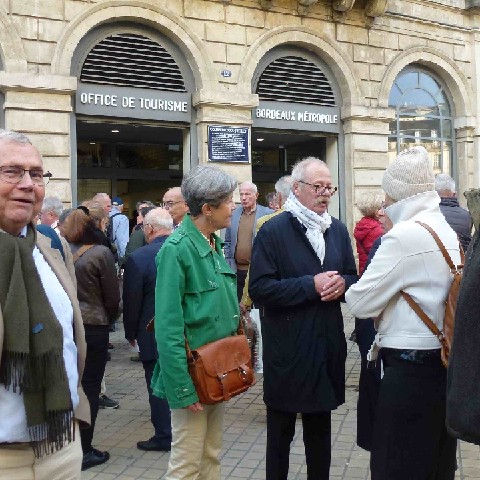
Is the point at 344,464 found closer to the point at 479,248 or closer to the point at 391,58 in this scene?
the point at 479,248

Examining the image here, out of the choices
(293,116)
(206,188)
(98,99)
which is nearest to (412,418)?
(206,188)

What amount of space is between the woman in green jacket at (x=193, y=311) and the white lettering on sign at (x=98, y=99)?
8146mm

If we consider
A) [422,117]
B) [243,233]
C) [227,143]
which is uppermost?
[422,117]

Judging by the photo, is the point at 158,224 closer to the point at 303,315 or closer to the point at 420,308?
the point at 303,315

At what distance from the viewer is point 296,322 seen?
12.0 ft

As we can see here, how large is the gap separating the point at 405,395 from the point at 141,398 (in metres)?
4.21

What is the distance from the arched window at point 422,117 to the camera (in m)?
14.7

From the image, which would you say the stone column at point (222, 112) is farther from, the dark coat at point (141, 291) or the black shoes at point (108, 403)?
the dark coat at point (141, 291)

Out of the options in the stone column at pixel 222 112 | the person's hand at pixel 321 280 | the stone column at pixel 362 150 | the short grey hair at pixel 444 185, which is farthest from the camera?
the stone column at pixel 362 150

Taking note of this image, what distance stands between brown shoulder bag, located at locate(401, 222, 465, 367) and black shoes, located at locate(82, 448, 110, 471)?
3.00 meters

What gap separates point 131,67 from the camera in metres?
11.6

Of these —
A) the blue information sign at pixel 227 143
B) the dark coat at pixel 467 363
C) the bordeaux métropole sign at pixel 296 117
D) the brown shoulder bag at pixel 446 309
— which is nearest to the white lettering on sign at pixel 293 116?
the bordeaux métropole sign at pixel 296 117

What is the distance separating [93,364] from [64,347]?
2711mm

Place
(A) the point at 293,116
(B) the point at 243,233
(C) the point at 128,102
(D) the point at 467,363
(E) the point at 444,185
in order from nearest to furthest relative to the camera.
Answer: (D) the point at 467,363 < (E) the point at 444,185 < (B) the point at 243,233 < (C) the point at 128,102 < (A) the point at 293,116
